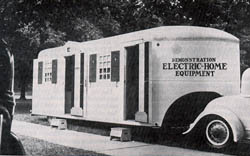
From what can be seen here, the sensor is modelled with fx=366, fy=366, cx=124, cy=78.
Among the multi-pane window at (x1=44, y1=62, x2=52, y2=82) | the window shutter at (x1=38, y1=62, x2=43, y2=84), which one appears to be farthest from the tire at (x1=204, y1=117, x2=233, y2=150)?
the window shutter at (x1=38, y1=62, x2=43, y2=84)

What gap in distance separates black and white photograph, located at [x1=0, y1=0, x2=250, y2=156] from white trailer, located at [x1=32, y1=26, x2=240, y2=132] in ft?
0.06

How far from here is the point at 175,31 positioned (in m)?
6.70

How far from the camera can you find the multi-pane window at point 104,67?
7.72 m

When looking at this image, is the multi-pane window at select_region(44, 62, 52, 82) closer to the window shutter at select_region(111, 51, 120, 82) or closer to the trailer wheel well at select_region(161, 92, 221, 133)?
the window shutter at select_region(111, 51, 120, 82)

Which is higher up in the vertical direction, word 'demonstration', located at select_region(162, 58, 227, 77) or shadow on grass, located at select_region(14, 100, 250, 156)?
word 'demonstration', located at select_region(162, 58, 227, 77)

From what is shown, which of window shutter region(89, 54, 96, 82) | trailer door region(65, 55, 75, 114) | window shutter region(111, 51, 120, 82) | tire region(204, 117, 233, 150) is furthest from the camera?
trailer door region(65, 55, 75, 114)

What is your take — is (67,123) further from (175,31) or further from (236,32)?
(236,32)

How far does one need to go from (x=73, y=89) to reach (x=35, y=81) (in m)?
1.83

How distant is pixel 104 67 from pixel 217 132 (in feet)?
9.54

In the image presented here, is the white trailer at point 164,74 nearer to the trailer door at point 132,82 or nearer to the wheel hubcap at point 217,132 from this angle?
the trailer door at point 132,82

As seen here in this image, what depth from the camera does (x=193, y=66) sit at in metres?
6.59

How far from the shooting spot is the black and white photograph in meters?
5.68

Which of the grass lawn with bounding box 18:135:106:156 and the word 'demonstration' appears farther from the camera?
the word 'demonstration'

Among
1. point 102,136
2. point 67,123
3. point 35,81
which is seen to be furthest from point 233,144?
point 35,81
